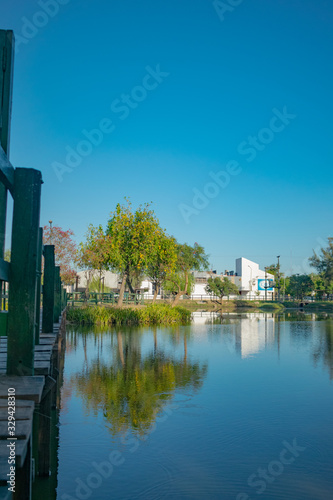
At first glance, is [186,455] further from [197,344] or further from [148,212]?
[148,212]

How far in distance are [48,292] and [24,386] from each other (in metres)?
3.83

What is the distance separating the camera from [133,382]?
10203 mm

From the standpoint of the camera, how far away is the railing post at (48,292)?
241 inches

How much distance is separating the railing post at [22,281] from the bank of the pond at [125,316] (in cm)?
2148

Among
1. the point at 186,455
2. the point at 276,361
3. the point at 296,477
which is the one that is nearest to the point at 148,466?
the point at 186,455

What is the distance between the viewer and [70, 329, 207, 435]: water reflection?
766 cm

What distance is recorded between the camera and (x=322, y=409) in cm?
816

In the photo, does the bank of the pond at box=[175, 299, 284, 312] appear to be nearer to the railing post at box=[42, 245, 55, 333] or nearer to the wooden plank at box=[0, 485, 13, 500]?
the railing post at box=[42, 245, 55, 333]

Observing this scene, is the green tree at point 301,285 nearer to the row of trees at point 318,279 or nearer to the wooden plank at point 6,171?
the row of trees at point 318,279

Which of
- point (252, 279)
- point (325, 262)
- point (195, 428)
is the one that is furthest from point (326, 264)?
point (195, 428)

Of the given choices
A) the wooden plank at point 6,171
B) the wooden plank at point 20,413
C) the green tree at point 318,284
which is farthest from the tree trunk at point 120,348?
the green tree at point 318,284

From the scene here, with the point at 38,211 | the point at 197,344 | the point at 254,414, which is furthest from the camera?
the point at 197,344

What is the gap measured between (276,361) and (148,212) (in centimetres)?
1722

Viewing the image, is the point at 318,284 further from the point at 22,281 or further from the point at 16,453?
the point at 16,453
